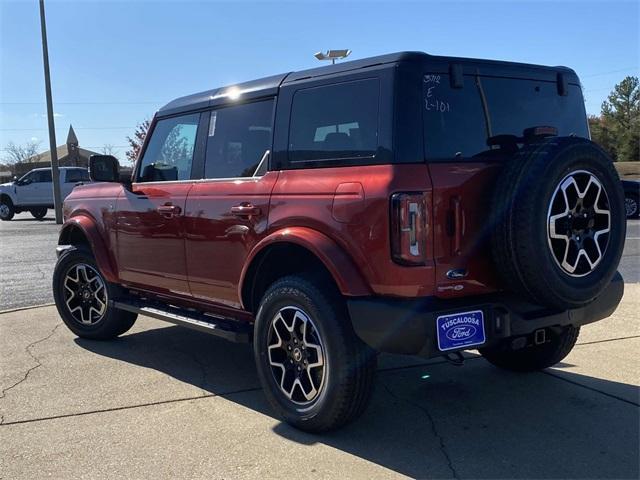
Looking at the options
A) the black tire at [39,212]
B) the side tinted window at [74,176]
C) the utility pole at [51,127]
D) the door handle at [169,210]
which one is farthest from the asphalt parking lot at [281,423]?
the black tire at [39,212]

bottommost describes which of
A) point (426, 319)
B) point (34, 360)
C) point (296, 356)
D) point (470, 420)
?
point (470, 420)

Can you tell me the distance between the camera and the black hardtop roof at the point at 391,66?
10.7 feet

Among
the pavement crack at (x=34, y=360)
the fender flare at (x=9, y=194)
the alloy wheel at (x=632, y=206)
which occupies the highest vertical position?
the fender flare at (x=9, y=194)

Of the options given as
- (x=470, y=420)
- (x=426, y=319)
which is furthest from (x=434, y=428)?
(x=426, y=319)

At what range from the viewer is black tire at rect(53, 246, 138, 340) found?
5453 mm

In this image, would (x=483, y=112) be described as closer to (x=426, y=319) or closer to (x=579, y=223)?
(x=579, y=223)

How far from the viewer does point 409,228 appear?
302 cm

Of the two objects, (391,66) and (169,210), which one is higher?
(391,66)

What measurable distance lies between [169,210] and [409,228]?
2193 mm

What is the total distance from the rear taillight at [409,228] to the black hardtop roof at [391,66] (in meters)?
0.76

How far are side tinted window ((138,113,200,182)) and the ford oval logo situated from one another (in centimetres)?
246

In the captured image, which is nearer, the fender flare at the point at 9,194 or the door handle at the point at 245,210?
the door handle at the point at 245,210

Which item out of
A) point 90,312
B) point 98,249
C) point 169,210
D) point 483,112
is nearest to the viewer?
point 483,112

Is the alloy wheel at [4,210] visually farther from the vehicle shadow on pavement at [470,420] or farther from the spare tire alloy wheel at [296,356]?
the spare tire alloy wheel at [296,356]
